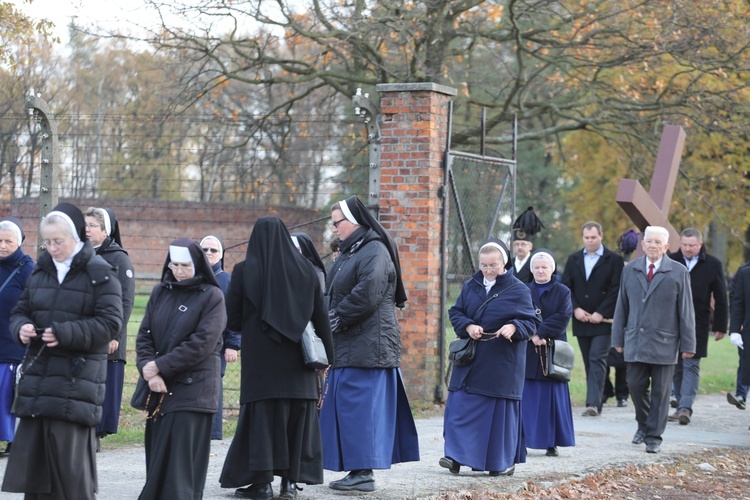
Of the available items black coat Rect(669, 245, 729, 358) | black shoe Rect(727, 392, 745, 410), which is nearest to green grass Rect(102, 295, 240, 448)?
black coat Rect(669, 245, 729, 358)

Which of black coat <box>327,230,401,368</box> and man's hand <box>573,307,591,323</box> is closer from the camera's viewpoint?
black coat <box>327,230,401,368</box>

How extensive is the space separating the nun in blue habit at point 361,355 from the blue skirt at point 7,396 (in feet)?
8.32

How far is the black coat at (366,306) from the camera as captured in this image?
760 cm

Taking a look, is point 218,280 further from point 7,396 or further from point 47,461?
point 47,461

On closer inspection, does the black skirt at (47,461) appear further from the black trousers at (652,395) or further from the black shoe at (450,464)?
the black trousers at (652,395)

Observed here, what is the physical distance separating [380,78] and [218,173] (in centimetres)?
555

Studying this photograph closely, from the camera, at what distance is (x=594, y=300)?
12.8 meters

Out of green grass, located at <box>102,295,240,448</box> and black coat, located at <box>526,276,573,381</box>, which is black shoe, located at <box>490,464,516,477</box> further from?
green grass, located at <box>102,295,240,448</box>

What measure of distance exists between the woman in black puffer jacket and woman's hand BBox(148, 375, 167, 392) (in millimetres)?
315

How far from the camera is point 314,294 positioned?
7.24 m

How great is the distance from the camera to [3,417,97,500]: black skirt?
5.88 metres

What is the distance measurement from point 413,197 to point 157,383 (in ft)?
19.1

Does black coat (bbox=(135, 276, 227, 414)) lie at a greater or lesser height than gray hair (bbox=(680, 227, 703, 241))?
lesser

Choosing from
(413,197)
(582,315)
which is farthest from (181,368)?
(582,315)
